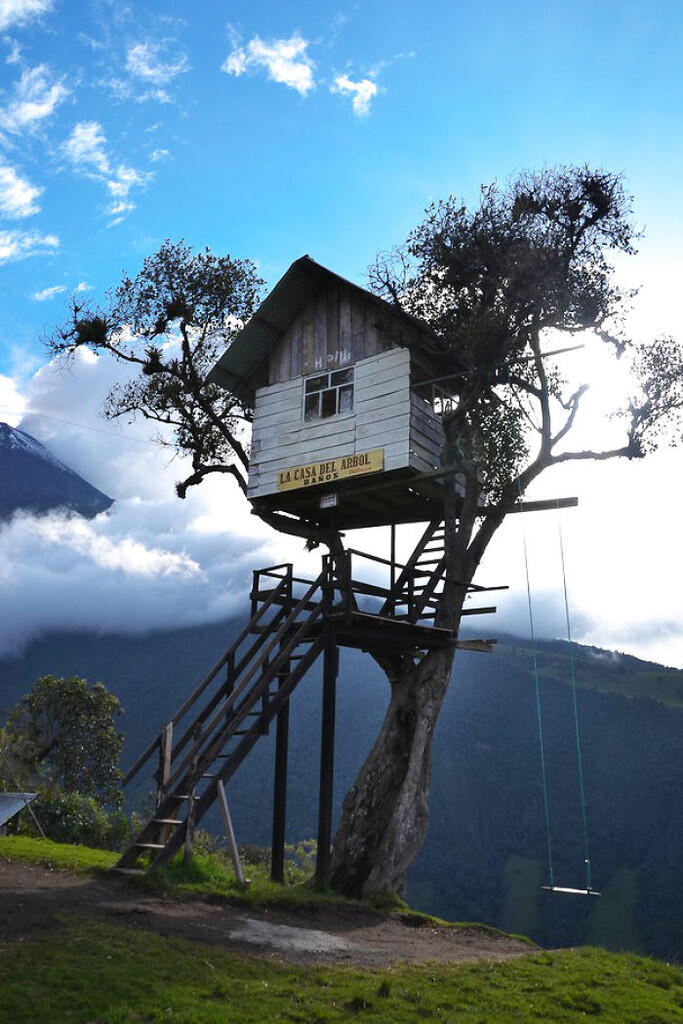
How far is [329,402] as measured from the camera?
22359 millimetres

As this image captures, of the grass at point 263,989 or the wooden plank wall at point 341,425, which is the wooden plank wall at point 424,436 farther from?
the grass at point 263,989

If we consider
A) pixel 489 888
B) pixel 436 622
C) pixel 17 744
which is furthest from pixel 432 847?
pixel 436 622

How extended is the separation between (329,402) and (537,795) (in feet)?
428

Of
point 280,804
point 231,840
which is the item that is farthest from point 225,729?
point 280,804

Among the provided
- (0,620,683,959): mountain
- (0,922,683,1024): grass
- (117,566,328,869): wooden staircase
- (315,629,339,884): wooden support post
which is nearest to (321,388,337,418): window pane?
(117,566,328,869): wooden staircase

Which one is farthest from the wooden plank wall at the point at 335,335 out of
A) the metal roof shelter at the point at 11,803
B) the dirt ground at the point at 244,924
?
the dirt ground at the point at 244,924

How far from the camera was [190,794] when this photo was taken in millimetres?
17016

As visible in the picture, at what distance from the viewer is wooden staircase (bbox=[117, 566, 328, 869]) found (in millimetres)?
16906

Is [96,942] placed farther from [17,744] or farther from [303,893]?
[17,744]

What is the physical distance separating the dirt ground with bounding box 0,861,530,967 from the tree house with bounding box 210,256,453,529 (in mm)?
9643

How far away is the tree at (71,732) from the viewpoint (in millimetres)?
48562

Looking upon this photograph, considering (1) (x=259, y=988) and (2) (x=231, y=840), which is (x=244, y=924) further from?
(1) (x=259, y=988)

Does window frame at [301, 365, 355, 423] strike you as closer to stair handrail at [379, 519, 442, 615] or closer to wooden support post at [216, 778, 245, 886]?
stair handrail at [379, 519, 442, 615]

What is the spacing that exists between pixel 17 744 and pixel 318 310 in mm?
28498
